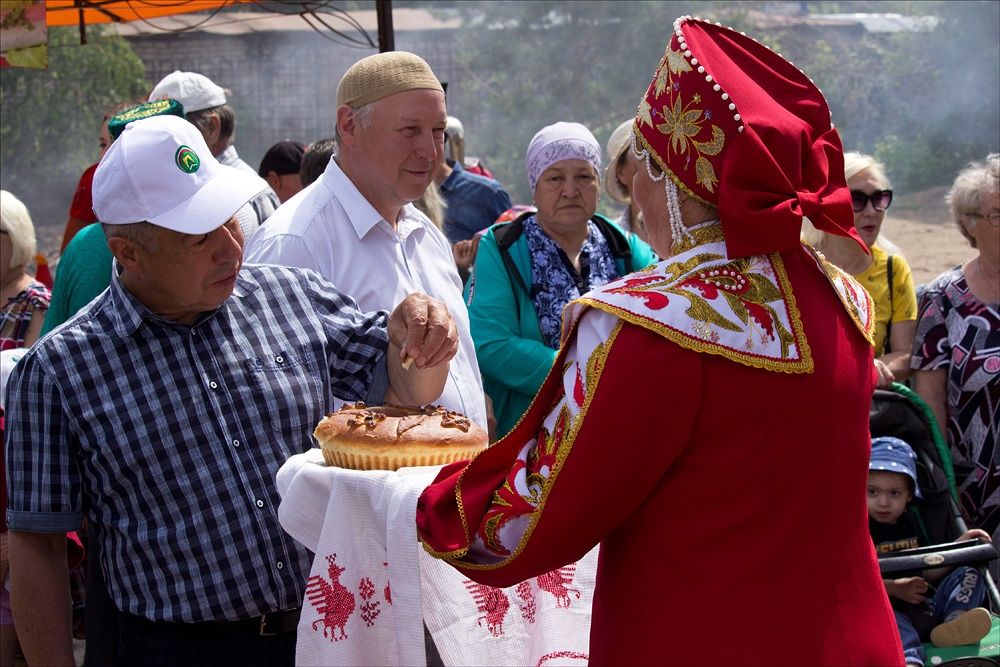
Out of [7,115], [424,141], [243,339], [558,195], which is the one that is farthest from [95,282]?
[7,115]

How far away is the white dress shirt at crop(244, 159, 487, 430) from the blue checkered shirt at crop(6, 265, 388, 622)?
0.80 m

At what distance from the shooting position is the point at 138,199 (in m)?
2.52

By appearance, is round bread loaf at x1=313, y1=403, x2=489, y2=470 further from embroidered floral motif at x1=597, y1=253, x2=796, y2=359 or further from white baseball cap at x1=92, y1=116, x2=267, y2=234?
embroidered floral motif at x1=597, y1=253, x2=796, y2=359

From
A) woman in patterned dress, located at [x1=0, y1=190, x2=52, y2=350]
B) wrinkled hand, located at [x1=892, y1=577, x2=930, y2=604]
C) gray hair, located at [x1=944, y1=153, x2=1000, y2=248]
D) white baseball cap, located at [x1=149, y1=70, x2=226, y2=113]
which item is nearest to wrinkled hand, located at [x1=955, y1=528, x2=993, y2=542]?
wrinkled hand, located at [x1=892, y1=577, x2=930, y2=604]

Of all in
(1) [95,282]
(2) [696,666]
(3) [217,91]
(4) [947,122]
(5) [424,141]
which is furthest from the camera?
(4) [947,122]

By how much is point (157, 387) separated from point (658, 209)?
1203mm

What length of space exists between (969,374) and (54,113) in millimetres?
16428

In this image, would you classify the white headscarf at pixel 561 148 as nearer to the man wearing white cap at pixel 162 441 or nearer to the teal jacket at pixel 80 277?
the teal jacket at pixel 80 277

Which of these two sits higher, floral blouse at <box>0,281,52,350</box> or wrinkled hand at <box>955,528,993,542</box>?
floral blouse at <box>0,281,52,350</box>

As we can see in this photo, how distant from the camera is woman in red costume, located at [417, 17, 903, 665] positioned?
1.91 meters

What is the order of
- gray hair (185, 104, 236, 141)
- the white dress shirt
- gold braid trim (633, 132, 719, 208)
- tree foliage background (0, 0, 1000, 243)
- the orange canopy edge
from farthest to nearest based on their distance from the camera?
tree foliage background (0, 0, 1000, 243)
the orange canopy edge
gray hair (185, 104, 236, 141)
the white dress shirt
gold braid trim (633, 132, 719, 208)

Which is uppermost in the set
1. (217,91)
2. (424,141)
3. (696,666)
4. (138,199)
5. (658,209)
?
(217,91)

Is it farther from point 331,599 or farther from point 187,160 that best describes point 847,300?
point 187,160

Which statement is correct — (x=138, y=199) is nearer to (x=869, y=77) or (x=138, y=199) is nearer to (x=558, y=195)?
(x=558, y=195)
